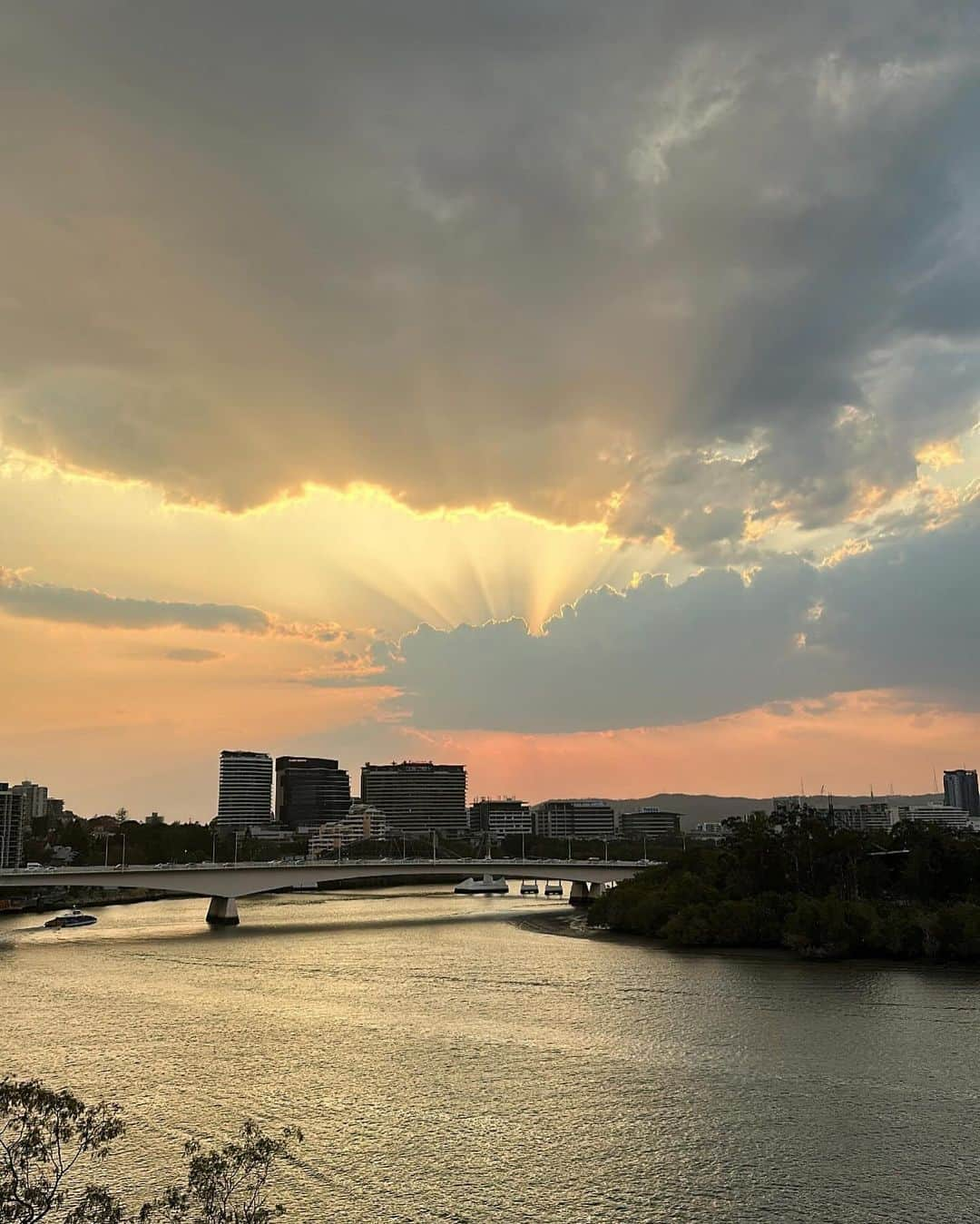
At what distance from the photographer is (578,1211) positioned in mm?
24359

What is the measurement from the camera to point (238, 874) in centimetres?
9894

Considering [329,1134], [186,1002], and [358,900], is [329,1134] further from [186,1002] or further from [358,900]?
[358,900]

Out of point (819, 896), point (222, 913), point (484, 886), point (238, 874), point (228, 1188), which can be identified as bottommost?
point (484, 886)

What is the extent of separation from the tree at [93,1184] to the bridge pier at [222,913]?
6929cm

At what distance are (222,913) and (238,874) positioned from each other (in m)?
4.03

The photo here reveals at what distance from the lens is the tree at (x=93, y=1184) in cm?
A: 1500

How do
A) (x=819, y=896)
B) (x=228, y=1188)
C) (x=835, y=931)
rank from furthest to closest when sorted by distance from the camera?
(x=819, y=896), (x=835, y=931), (x=228, y=1188)

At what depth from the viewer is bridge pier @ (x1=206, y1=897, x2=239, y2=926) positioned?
9769cm

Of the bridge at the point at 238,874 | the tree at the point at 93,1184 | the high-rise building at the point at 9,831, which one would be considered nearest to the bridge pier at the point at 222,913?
the bridge at the point at 238,874

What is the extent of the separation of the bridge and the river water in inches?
726

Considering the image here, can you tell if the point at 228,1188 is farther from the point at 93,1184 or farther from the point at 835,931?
the point at 835,931

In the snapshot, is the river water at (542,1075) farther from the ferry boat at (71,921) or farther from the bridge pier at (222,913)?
the ferry boat at (71,921)

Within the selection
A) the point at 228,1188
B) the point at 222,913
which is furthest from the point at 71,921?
the point at 228,1188

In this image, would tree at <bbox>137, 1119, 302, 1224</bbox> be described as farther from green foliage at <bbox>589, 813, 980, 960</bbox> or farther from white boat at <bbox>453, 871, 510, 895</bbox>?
white boat at <bbox>453, 871, 510, 895</bbox>
